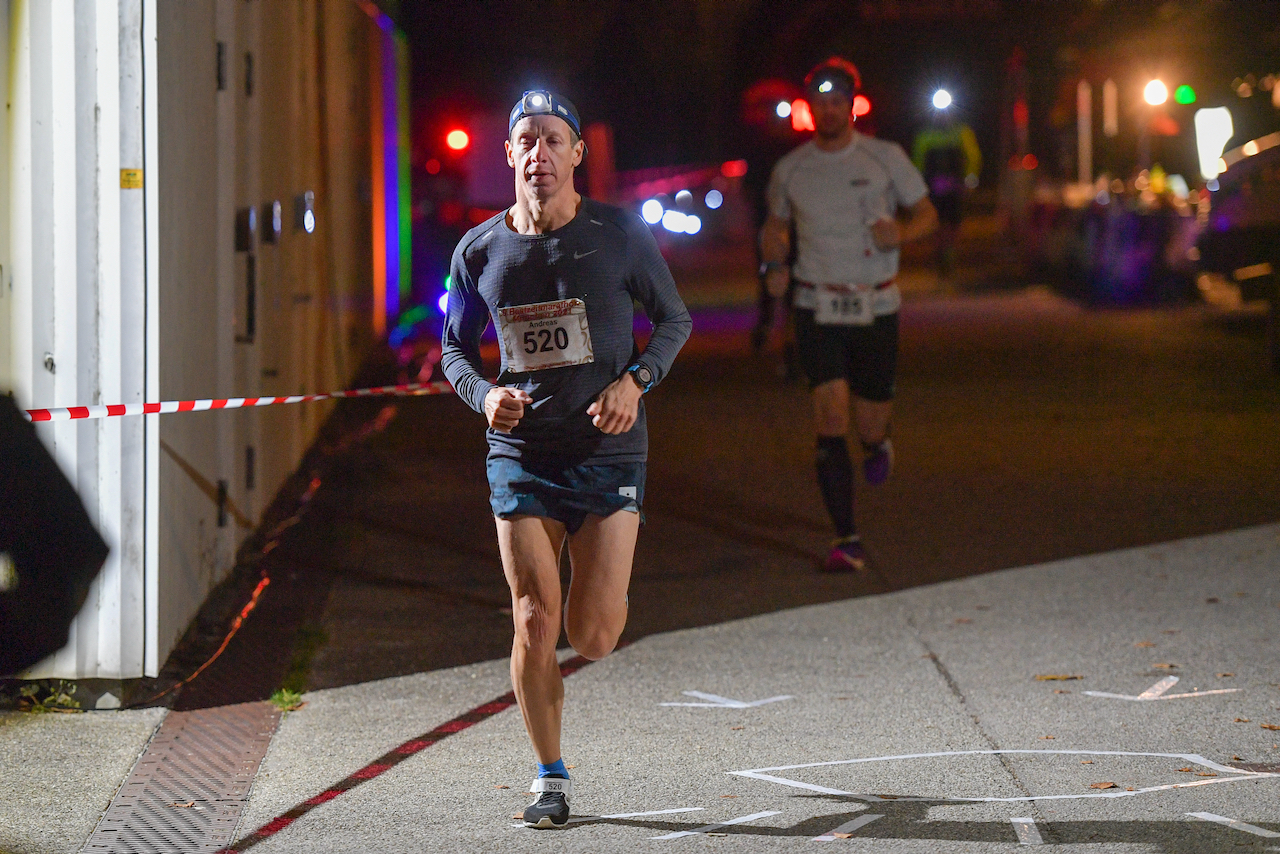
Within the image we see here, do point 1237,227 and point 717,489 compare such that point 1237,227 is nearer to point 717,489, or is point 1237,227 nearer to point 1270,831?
point 717,489

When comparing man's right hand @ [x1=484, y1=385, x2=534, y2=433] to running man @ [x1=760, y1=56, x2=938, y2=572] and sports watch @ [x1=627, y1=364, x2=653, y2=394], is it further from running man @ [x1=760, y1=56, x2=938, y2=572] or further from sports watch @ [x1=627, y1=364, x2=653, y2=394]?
running man @ [x1=760, y1=56, x2=938, y2=572]

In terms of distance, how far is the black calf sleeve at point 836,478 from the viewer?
7.76 metres

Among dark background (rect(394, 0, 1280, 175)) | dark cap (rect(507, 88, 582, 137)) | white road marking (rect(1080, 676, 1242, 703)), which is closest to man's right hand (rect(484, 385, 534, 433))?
dark cap (rect(507, 88, 582, 137))

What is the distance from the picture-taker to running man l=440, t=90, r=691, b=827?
4473 millimetres

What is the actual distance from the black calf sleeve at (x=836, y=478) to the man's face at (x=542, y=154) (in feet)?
11.4

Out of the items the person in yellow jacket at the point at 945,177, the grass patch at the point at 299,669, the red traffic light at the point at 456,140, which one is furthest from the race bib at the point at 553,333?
the person in yellow jacket at the point at 945,177

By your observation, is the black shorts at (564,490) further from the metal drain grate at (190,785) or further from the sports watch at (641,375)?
the metal drain grate at (190,785)

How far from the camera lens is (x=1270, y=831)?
169 inches

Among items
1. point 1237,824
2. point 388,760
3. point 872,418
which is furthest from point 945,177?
point 1237,824

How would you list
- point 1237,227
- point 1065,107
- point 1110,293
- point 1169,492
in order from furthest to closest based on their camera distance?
1. point 1065,107
2. point 1110,293
3. point 1237,227
4. point 1169,492

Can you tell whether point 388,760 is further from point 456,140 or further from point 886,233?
point 456,140

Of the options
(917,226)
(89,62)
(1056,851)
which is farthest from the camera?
(917,226)

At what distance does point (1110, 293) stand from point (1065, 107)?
10.2 metres

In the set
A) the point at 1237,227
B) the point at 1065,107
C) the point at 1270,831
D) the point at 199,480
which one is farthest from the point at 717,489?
the point at 1065,107
